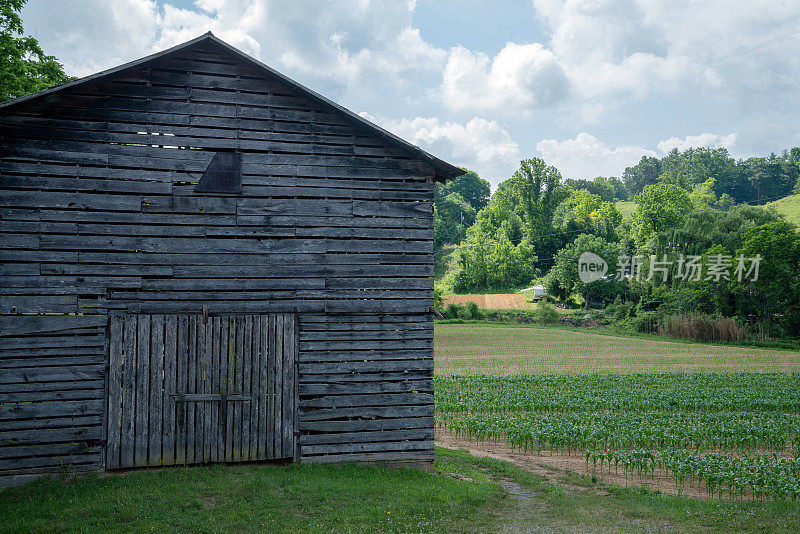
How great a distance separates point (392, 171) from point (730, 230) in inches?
2348

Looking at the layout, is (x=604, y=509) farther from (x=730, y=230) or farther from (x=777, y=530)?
→ (x=730, y=230)

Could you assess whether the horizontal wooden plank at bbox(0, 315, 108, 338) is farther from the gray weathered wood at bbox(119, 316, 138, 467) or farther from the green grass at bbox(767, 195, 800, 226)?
the green grass at bbox(767, 195, 800, 226)

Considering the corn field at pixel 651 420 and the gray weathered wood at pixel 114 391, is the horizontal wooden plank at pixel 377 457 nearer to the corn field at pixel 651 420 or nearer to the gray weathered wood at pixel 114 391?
the gray weathered wood at pixel 114 391

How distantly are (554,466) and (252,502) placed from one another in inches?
326

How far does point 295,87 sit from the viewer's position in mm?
11734

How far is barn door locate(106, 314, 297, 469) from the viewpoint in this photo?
35.1ft

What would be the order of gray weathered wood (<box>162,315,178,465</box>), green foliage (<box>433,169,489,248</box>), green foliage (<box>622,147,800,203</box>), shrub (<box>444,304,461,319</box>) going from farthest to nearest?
green foliage (<box>622,147,800,203</box>)
green foliage (<box>433,169,489,248</box>)
shrub (<box>444,304,461,319</box>)
gray weathered wood (<box>162,315,178,465</box>)

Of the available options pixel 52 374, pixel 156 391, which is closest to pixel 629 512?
pixel 156 391

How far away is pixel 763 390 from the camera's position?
2625 cm

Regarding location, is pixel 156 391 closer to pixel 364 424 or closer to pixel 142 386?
pixel 142 386

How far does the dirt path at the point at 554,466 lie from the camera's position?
12.8 m

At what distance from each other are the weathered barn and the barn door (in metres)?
0.03

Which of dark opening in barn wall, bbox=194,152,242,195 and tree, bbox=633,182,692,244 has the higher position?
tree, bbox=633,182,692,244

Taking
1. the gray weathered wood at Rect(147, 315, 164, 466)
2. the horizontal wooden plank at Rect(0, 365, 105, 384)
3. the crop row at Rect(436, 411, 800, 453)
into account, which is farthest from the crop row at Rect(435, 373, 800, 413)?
the horizontal wooden plank at Rect(0, 365, 105, 384)
